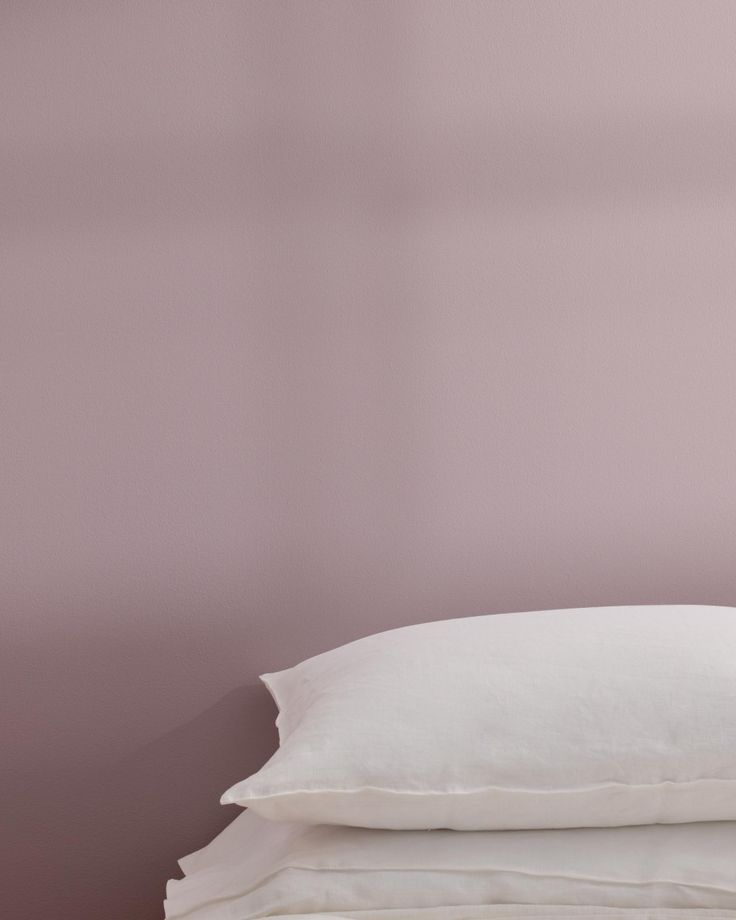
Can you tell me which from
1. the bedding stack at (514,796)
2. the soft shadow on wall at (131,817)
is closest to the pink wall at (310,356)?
the soft shadow on wall at (131,817)

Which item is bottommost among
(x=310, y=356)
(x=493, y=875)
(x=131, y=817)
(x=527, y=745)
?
(x=131, y=817)

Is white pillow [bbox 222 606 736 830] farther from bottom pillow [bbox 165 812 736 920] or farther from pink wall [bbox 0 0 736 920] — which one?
pink wall [bbox 0 0 736 920]

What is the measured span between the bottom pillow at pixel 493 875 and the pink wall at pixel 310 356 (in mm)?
487

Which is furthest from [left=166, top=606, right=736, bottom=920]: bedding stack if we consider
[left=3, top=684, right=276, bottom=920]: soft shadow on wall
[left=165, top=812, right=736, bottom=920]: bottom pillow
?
[left=3, top=684, right=276, bottom=920]: soft shadow on wall

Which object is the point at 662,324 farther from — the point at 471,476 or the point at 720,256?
the point at 471,476

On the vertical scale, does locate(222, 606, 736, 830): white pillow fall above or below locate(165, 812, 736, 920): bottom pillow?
above

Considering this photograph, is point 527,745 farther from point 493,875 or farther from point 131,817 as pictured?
point 131,817

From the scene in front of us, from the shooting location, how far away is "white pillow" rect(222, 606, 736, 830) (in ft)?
3.21


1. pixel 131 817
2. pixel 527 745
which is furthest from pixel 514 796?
pixel 131 817

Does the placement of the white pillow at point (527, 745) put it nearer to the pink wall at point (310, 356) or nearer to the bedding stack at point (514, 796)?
the bedding stack at point (514, 796)

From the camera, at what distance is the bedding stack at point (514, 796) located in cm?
Result: 95

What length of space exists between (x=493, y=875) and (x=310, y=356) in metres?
0.83

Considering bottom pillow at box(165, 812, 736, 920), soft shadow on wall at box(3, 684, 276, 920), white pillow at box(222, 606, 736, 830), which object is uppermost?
white pillow at box(222, 606, 736, 830)

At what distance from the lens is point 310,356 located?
1507 mm
